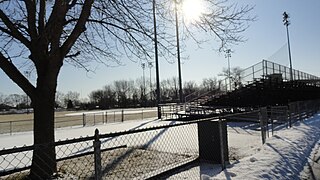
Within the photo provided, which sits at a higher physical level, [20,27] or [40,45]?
[20,27]

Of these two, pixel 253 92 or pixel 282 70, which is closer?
pixel 253 92

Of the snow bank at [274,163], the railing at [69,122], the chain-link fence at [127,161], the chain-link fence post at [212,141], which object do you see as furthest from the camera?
the railing at [69,122]

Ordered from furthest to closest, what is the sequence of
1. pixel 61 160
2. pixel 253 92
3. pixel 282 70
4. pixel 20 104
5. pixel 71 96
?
1. pixel 71 96
2. pixel 20 104
3. pixel 282 70
4. pixel 253 92
5. pixel 61 160

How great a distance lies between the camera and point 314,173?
23.5 ft

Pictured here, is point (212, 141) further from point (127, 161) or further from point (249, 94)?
point (249, 94)

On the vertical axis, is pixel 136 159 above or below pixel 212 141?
below

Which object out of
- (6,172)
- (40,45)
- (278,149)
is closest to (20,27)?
(40,45)

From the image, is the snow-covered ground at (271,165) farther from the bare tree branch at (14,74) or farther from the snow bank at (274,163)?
the bare tree branch at (14,74)

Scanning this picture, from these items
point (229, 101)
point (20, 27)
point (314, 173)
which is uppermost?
point (20, 27)

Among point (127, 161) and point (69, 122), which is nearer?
point (127, 161)

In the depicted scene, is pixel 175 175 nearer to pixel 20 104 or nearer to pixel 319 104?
pixel 319 104

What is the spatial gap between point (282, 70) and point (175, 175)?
85.8 ft

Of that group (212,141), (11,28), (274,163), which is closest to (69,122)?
(11,28)

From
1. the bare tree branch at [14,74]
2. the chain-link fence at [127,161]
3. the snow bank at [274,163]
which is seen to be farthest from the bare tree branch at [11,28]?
the snow bank at [274,163]
